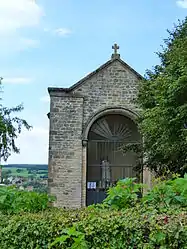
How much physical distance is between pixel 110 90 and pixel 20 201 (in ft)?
43.9

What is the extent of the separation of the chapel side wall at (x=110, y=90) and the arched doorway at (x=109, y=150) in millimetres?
666

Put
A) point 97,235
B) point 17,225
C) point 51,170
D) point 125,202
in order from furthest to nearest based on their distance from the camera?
point 51,170
point 125,202
point 17,225
point 97,235

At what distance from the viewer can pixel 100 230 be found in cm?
407

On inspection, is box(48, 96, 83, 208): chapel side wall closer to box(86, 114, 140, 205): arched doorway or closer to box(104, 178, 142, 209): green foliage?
box(86, 114, 140, 205): arched doorway

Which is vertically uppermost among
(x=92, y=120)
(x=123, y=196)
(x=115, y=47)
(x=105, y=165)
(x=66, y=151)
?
(x=115, y=47)

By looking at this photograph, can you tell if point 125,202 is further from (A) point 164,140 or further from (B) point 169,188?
(A) point 164,140

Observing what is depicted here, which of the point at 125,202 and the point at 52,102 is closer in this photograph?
the point at 125,202

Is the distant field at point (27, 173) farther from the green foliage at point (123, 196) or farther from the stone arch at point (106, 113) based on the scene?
the green foliage at point (123, 196)

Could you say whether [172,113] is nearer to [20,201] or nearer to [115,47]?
[115,47]

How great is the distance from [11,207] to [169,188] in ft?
7.37

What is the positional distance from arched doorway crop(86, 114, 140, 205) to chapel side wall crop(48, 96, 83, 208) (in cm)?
105

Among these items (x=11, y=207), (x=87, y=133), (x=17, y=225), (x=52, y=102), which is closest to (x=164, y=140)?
(x=87, y=133)

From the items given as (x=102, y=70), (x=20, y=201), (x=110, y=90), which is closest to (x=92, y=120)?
(x=110, y=90)

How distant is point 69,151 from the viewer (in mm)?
17859
